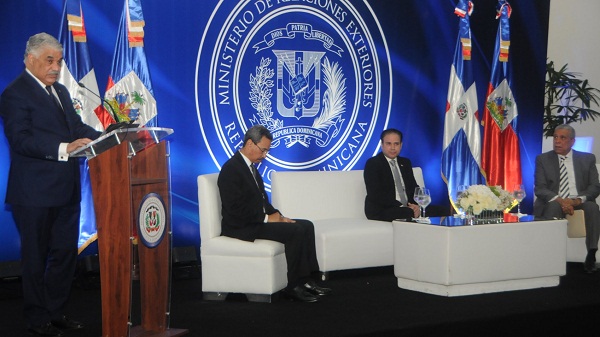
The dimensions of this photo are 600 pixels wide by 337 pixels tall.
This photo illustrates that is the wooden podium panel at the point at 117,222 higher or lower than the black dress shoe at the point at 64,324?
higher

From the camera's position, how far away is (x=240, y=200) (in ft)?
17.7

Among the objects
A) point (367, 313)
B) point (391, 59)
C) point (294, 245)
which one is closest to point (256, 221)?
point (294, 245)

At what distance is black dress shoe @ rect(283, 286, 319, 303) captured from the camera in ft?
17.5

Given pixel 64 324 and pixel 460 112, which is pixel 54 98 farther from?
pixel 460 112

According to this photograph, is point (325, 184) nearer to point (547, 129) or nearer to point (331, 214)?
point (331, 214)

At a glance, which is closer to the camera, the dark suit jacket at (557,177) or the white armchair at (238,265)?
the white armchair at (238,265)

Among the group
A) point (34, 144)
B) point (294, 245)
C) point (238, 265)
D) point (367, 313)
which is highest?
→ point (34, 144)

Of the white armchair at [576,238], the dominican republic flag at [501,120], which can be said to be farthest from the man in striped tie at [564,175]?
the dominican republic flag at [501,120]

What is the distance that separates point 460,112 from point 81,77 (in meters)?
4.05

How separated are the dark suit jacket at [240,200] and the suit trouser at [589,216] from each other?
2827 millimetres

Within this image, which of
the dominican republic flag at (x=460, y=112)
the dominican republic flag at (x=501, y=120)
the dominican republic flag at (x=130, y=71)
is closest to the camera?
the dominican republic flag at (x=130, y=71)

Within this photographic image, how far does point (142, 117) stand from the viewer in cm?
635

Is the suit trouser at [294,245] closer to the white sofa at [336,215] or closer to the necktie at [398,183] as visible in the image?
the white sofa at [336,215]

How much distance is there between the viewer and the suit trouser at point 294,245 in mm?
5348
